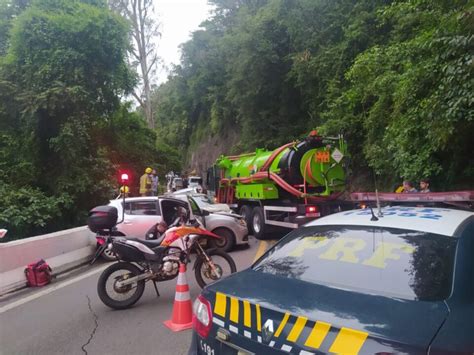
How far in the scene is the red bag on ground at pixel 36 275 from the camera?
24.5 ft

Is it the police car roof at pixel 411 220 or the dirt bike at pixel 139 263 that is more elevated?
the police car roof at pixel 411 220

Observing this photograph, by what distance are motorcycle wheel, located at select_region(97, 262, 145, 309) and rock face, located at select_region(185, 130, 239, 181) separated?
31.0m

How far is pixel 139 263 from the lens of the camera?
5.95 m

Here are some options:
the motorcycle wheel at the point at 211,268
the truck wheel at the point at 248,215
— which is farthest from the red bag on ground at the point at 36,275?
the truck wheel at the point at 248,215

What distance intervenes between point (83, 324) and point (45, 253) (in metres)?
3.45

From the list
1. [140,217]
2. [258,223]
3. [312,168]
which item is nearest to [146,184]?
[258,223]

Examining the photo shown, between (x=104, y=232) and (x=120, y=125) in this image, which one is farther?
(x=120, y=125)

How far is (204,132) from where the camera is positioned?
45.1 meters

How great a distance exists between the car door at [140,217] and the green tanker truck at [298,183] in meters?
3.54

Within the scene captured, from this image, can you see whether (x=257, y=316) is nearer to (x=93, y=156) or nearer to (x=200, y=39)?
(x=93, y=156)

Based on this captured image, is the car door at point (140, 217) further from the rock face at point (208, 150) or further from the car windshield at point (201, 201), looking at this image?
the rock face at point (208, 150)

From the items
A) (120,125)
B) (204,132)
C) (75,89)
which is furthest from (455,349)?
(204,132)

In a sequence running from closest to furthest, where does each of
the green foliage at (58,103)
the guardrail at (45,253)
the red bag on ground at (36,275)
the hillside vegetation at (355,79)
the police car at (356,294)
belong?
the police car at (356,294) < the guardrail at (45,253) < the red bag on ground at (36,275) < the hillside vegetation at (355,79) < the green foliage at (58,103)

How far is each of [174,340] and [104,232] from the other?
8.62 ft
